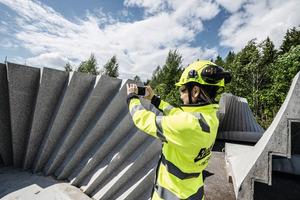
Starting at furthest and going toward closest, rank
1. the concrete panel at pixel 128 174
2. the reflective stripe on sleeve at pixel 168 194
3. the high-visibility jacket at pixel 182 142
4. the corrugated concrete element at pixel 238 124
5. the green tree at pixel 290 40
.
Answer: the green tree at pixel 290 40 < the corrugated concrete element at pixel 238 124 < the concrete panel at pixel 128 174 < the reflective stripe on sleeve at pixel 168 194 < the high-visibility jacket at pixel 182 142

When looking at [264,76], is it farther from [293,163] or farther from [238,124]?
[293,163]

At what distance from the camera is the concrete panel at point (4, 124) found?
113 inches

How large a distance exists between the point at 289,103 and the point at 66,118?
4258 millimetres

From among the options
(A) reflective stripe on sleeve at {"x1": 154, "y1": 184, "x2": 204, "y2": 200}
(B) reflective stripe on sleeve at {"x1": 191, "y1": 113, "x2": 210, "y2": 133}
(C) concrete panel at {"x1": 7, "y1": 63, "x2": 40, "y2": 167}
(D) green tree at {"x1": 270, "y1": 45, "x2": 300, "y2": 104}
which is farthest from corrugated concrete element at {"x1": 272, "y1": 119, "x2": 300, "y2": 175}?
(D) green tree at {"x1": 270, "y1": 45, "x2": 300, "y2": 104}

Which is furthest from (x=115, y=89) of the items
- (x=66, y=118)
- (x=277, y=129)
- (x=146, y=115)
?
(x=277, y=129)

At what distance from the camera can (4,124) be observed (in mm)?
3131

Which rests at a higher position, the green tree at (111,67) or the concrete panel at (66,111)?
the green tree at (111,67)

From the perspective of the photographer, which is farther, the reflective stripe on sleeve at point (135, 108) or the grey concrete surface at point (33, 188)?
the grey concrete surface at point (33, 188)

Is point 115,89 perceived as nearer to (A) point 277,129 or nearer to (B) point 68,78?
(B) point 68,78

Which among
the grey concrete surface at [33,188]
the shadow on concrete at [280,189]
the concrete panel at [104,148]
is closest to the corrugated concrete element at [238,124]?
the shadow on concrete at [280,189]

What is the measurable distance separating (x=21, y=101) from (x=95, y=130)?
176 centimetres

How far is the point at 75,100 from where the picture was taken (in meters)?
3.13

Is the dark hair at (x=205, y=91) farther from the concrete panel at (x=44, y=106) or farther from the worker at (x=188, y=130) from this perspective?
the concrete panel at (x=44, y=106)

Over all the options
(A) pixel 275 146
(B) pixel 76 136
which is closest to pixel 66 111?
(B) pixel 76 136
